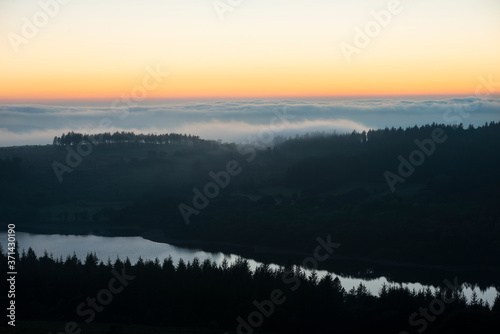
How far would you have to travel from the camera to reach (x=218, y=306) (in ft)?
87.5

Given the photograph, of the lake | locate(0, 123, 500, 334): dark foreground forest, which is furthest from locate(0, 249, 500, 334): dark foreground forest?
the lake

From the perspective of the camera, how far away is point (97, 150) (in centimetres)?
8606

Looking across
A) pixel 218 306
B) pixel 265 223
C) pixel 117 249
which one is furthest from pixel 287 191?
pixel 218 306

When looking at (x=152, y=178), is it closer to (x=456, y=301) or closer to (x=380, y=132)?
(x=380, y=132)

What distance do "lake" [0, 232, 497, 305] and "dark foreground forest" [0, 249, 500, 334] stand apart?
11174 millimetres

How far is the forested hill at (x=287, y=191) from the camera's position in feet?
162

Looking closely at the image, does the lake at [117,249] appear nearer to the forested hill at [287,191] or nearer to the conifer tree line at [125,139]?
the forested hill at [287,191]

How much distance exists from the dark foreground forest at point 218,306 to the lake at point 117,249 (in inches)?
440

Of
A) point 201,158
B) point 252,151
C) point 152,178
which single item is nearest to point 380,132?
point 252,151

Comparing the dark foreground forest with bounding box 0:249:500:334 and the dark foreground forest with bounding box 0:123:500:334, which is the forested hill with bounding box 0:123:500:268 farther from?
the dark foreground forest with bounding box 0:249:500:334

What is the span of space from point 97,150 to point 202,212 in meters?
29.3

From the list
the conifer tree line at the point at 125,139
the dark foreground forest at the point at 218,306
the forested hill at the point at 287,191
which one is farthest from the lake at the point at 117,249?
the conifer tree line at the point at 125,139

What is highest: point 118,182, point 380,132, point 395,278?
point 380,132

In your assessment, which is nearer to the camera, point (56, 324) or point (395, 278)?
point (56, 324)
